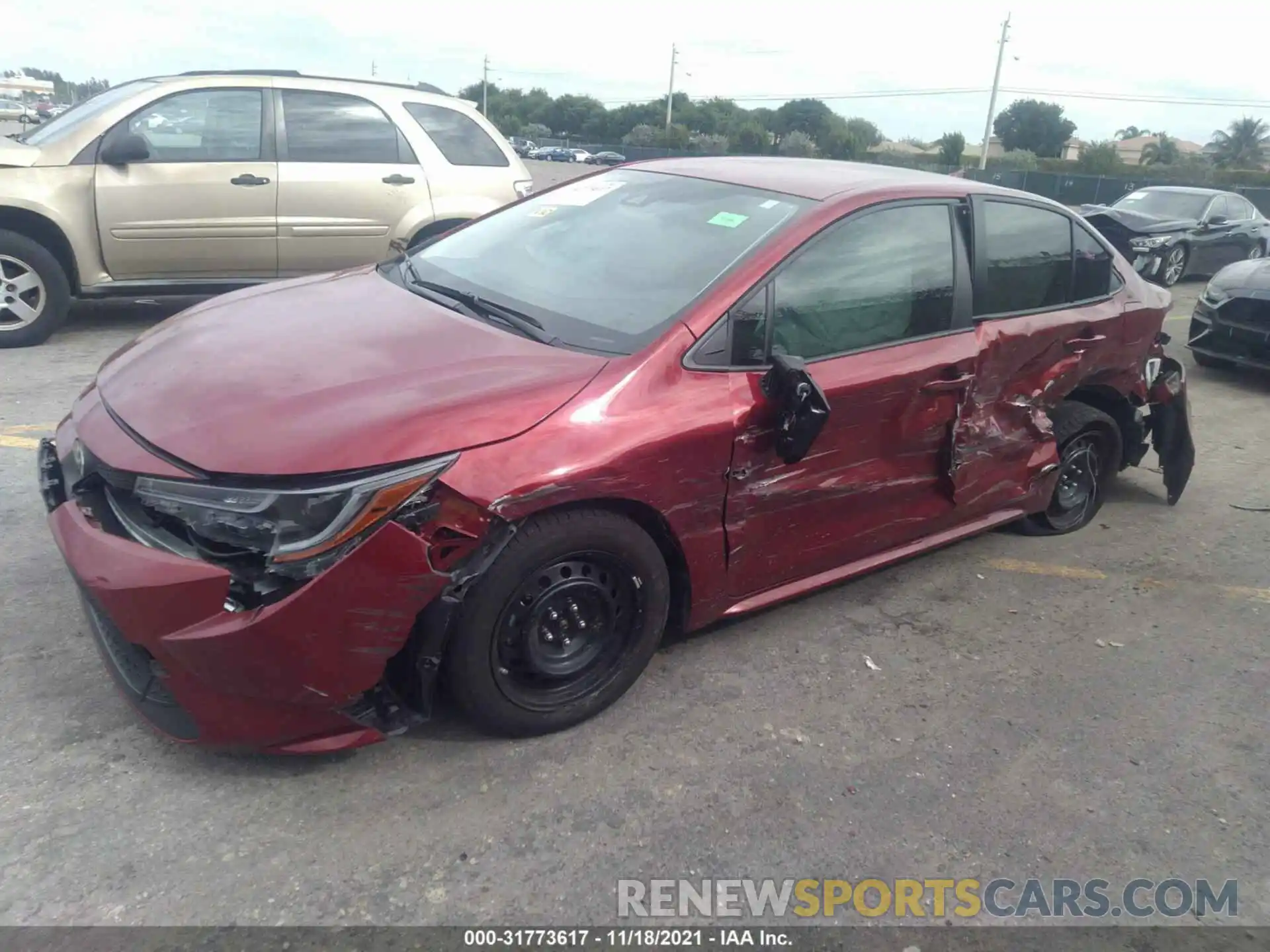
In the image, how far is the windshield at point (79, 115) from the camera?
656 cm

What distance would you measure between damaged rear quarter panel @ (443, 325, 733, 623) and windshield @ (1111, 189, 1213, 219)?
44.1 ft

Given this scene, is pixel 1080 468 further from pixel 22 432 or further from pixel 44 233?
pixel 44 233

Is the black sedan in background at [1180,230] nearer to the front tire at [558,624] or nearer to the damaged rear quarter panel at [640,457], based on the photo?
the damaged rear quarter panel at [640,457]

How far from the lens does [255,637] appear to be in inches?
91.9

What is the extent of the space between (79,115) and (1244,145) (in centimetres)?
8476

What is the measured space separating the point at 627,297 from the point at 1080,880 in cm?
214

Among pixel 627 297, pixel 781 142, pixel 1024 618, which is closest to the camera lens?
pixel 627 297

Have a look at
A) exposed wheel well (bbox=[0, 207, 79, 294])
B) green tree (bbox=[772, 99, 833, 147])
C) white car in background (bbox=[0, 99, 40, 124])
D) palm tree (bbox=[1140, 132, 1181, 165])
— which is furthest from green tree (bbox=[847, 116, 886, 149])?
exposed wheel well (bbox=[0, 207, 79, 294])

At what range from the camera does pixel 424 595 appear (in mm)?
2480

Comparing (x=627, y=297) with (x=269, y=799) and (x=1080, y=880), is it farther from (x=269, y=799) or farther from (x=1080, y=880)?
(x=1080, y=880)

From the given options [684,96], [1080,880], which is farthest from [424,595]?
[684,96]

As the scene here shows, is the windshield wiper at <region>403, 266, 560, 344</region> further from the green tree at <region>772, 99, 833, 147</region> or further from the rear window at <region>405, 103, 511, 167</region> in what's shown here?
the green tree at <region>772, 99, 833, 147</region>

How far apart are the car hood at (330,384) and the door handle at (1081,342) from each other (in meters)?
2.41

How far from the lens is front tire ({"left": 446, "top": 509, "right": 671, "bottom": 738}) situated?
2.62m
